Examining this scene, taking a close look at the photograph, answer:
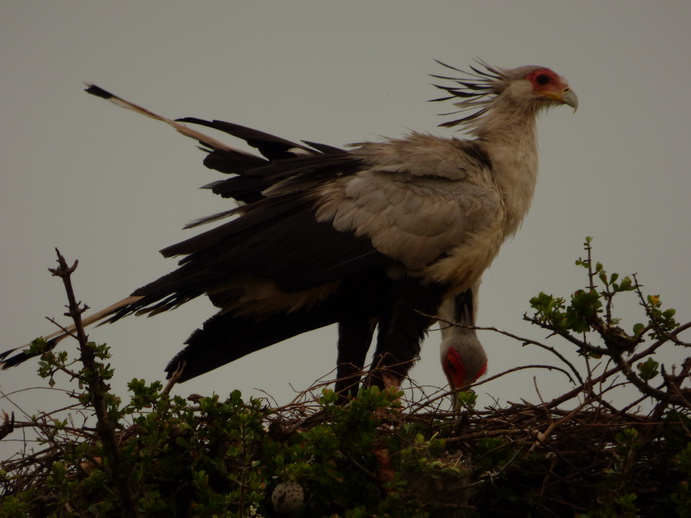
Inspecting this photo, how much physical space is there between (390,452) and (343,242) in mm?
1400

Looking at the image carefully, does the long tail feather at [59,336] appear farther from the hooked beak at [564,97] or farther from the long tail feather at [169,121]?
the hooked beak at [564,97]

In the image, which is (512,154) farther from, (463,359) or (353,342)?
(463,359)

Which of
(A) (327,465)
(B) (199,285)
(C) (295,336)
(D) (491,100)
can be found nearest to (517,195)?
(D) (491,100)

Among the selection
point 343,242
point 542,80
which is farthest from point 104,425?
point 542,80

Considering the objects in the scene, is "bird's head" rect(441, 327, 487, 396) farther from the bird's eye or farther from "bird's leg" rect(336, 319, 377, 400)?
the bird's eye

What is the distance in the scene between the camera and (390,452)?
348 centimetres

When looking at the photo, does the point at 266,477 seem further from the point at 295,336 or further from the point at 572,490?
the point at 295,336

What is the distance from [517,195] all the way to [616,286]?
185 cm

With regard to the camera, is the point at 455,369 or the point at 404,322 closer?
the point at 404,322

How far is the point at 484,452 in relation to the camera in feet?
11.8

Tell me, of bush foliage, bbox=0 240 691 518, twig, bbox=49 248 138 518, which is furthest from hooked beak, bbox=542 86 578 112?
twig, bbox=49 248 138 518

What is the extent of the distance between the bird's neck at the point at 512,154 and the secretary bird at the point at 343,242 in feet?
0.04

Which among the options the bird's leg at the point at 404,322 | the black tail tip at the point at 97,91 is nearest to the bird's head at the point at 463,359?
the bird's leg at the point at 404,322

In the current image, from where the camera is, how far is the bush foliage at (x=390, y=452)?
10.6 ft
